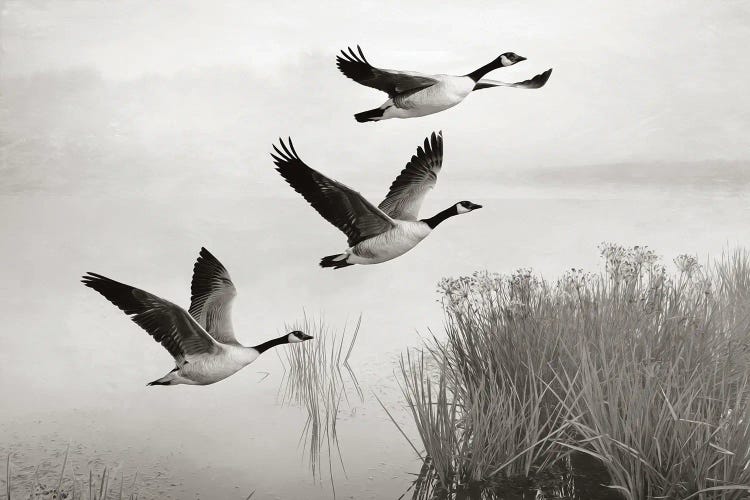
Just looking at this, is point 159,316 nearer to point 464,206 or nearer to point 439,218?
point 439,218

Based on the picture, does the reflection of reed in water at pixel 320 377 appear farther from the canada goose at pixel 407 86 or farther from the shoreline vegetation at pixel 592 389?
the canada goose at pixel 407 86

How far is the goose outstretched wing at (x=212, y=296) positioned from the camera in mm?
3207

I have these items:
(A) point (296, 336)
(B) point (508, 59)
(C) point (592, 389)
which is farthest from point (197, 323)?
(C) point (592, 389)

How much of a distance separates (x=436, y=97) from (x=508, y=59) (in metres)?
0.60

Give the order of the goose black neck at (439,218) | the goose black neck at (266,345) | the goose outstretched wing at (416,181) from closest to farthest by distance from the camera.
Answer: the goose black neck at (266,345), the goose black neck at (439,218), the goose outstretched wing at (416,181)

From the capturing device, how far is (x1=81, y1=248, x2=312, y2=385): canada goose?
2898mm

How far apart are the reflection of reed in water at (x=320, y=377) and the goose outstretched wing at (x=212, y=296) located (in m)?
2.06

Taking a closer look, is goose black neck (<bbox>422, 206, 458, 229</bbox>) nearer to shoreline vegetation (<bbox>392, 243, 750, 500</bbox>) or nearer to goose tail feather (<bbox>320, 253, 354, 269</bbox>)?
goose tail feather (<bbox>320, 253, 354, 269</bbox>)

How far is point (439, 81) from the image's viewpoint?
314 cm

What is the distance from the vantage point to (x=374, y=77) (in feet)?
10.4

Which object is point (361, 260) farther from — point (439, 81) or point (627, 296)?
point (627, 296)

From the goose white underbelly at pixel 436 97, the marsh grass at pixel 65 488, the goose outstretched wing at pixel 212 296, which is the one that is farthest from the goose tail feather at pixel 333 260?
the marsh grass at pixel 65 488

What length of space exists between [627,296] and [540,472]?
64.1 inches

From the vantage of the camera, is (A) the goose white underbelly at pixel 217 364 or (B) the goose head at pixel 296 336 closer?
(A) the goose white underbelly at pixel 217 364
